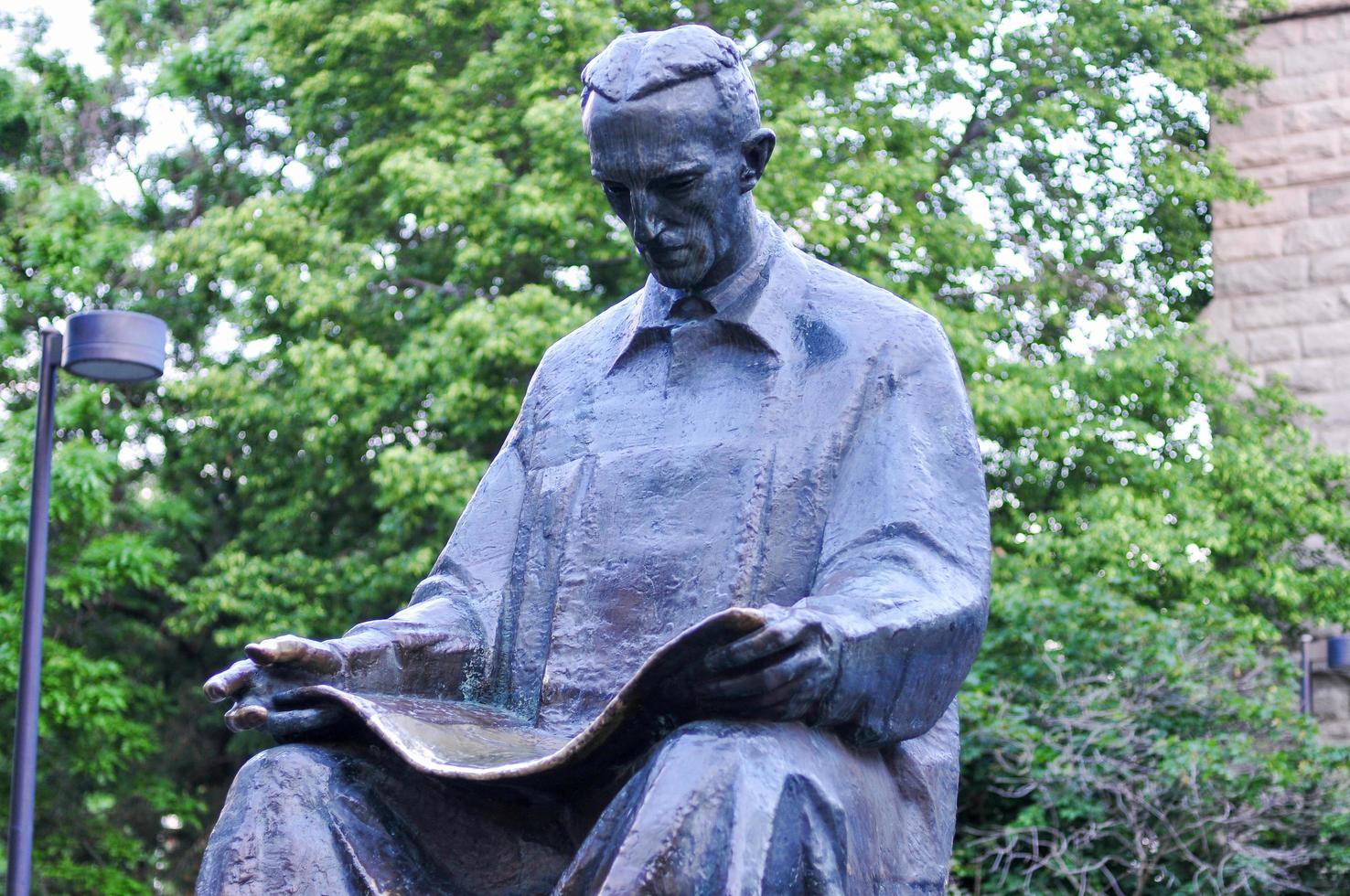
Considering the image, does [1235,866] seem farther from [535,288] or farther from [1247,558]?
[535,288]

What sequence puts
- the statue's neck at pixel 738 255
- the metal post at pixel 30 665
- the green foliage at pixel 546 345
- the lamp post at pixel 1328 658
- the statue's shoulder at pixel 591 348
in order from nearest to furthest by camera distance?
1. the statue's neck at pixel 738 255
2. the statue's shoulder at pixel 591 348
3. the metal post at pixel 30 665
4. the green foliage at pixel 546 345
5. the lamp post at pixel 1328 658

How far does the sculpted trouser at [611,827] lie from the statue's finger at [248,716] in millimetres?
64

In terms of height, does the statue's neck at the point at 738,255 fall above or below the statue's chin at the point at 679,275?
above

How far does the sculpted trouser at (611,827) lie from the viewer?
2846 mm

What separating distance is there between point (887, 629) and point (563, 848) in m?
0.68

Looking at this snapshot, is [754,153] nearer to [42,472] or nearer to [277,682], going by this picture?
[277,682]

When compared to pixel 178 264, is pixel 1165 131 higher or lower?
higher

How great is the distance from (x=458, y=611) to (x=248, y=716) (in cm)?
55

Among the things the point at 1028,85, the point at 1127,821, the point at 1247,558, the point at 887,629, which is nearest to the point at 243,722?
the point at 887,629

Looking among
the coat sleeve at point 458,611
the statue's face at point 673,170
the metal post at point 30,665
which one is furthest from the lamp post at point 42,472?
the statue's face at point 673,170

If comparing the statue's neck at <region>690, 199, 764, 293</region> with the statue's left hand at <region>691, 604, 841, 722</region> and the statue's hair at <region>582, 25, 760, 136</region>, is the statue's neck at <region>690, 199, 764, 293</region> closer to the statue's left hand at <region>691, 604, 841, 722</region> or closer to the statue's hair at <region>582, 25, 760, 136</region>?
the statue's hair at <region>582, 25, 760, 136</region>

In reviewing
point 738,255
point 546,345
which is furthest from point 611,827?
point 546,345

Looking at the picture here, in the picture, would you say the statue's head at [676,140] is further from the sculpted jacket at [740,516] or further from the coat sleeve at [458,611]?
the coat sleeve at [458,611]

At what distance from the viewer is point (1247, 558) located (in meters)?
13.9
